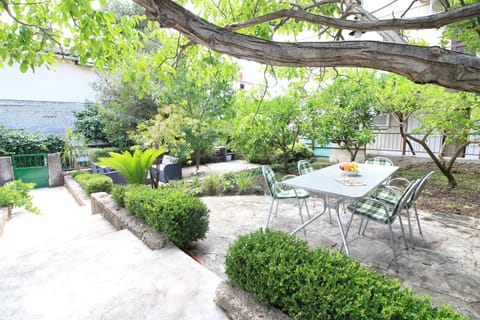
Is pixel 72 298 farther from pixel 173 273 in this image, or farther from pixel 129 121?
pixel 129 121

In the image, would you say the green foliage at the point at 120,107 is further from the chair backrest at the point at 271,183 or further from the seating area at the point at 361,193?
the seating area at the point at 361,193

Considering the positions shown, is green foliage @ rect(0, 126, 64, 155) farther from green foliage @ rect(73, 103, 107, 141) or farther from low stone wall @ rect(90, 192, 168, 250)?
low stone wall @ rect(90, 192, 168, 250)

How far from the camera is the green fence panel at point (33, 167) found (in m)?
7.47

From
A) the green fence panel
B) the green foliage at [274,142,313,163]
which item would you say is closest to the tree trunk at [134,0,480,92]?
the green foliage at [274,142,313,163]

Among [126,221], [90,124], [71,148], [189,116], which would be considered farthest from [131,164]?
[90,124]

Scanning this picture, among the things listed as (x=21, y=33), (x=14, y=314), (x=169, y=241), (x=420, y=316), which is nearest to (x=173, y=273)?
(x=169, y=241)

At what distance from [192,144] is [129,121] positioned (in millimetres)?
3357

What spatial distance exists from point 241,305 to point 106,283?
1.19 m

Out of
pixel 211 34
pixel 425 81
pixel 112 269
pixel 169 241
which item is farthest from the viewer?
pixel 169 241

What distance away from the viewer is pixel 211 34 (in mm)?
1456

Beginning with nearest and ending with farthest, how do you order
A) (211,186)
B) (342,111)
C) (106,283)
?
(106,283) < (211,186) < (342,111)

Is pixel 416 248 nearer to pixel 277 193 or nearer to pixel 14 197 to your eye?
pixel 277 193

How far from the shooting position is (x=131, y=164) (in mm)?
4238

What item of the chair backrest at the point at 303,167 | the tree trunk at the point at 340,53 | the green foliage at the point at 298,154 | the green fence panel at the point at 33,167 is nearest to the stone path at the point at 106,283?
the tree trunk at the point at 340,53
